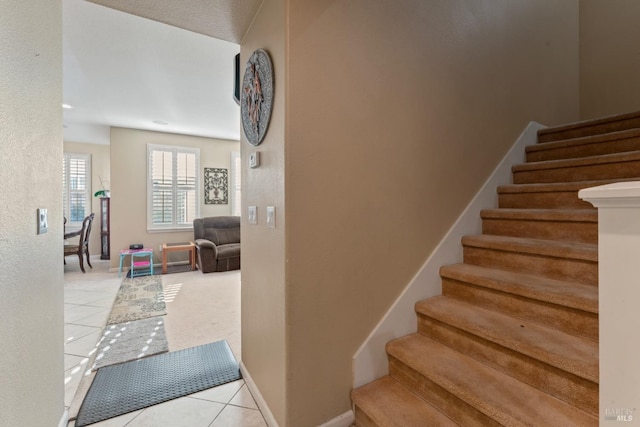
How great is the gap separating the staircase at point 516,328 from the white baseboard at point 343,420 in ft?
0.17

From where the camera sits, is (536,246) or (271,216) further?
(536,246)

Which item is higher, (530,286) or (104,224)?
(104,224)

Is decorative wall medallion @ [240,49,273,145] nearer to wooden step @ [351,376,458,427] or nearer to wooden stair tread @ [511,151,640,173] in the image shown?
wooden step @ [351,376,458,427]

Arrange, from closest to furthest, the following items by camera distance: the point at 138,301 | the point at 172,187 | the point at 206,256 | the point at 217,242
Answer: the point at 138,301
the point at 206,256
the point at 217,242
the point at 172,187

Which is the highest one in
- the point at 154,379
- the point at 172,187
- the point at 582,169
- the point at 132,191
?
the point at 172,187

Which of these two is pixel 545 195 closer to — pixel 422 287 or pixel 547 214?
pixel 547 214

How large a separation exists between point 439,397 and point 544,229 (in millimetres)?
1259

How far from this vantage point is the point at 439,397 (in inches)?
50.8

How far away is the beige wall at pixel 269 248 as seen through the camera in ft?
4.44

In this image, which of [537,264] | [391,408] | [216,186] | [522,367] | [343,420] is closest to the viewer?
[522,367]

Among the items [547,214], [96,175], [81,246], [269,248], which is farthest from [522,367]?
[96,175]

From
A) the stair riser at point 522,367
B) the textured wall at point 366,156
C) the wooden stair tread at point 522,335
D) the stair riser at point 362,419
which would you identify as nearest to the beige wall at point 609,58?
the textured wall at point 366,156

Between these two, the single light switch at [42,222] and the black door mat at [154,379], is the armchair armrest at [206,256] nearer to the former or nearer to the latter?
the black door mat at [154,379]

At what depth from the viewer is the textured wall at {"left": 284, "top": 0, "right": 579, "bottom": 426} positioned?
1.34 m
